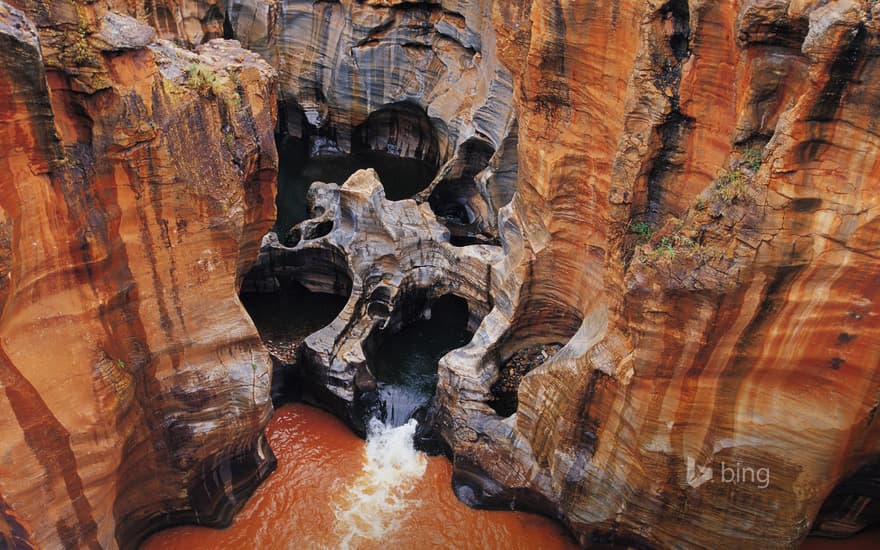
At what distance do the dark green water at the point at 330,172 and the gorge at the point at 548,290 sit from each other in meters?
9.41

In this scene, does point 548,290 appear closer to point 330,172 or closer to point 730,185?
point 730,185

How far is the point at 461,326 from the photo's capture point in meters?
19.0

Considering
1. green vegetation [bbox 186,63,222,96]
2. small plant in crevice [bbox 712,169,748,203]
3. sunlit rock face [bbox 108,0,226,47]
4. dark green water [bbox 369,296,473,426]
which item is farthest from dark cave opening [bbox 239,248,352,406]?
small plant in crevice [bbox 712,169,748,203]

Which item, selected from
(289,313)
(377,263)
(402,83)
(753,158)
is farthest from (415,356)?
(402,83)

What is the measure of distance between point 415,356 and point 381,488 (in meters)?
4.58

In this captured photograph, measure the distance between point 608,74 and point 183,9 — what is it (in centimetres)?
1796

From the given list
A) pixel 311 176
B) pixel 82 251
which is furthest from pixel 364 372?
pixel 311 176

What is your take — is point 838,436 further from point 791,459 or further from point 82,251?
point 82,251

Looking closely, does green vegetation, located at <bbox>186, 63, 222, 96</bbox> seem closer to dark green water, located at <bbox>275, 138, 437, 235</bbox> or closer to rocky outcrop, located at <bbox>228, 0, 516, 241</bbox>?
rocky outcrop, located at <bbox>228, 0, 516, 241</bbox>

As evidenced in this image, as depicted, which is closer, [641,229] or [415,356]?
[641,229]

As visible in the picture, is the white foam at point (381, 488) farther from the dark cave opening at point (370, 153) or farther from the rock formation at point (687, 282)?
the dark cave opening at point (370, 153)

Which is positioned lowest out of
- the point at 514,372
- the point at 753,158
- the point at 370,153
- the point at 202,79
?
the point at 514,372

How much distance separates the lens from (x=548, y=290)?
1532 cm

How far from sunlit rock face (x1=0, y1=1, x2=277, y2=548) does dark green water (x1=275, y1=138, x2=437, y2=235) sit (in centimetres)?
1192
